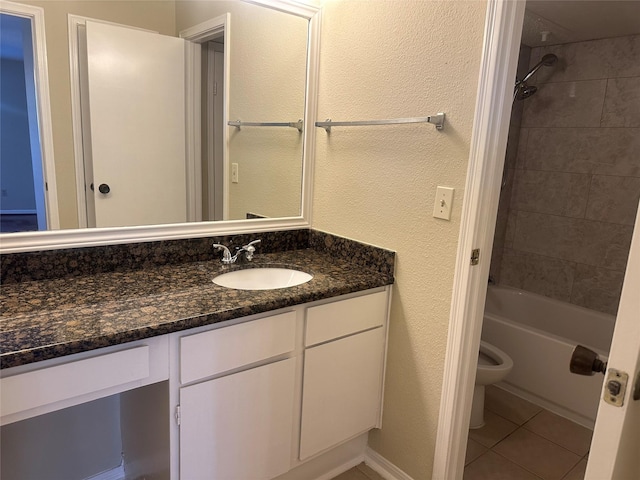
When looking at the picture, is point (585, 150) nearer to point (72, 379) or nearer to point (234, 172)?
point (234, 172)

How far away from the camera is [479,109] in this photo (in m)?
1.38

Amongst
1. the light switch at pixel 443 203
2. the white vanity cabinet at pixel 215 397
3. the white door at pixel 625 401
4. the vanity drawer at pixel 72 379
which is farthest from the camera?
the light switch at pixel 443 203

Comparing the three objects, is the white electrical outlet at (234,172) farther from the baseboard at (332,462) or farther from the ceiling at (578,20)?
the ceiling at (578,20)

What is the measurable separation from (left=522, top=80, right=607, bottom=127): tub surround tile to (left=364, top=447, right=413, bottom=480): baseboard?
2162mm

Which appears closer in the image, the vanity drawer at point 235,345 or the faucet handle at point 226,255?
the vanity drawer at point 235,345

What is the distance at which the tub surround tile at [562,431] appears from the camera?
6.84 feet

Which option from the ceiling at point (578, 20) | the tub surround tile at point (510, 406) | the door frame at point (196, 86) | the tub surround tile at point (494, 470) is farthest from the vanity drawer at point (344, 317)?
the ceiling at point (578, 20)

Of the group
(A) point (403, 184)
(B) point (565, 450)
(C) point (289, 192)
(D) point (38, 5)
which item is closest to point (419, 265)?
(A) point (403, 184)

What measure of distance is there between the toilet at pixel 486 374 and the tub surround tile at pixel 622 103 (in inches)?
56.4

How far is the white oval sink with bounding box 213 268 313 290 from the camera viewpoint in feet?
5.65

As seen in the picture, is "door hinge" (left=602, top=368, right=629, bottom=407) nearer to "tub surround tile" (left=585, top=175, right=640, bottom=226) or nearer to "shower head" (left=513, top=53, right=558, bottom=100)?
"tub surround tile" (left=585, top=175, right=640, bottom=226)

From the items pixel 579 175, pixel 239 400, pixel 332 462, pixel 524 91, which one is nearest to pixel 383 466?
pixel 332 462

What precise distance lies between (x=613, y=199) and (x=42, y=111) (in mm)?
2783

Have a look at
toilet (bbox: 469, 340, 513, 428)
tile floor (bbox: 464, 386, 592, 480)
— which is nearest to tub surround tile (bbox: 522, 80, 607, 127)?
toilet (bbox: 469, 340, 513, 428)
